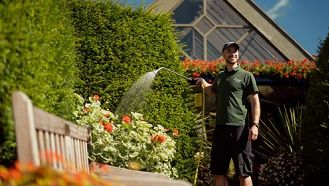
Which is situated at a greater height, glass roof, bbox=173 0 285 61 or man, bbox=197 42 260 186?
glass roof, bbox=173 0 285 61

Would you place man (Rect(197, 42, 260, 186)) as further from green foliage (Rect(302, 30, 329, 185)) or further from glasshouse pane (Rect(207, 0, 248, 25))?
glasshouse pane (Rect(207, 0, 248, 25))

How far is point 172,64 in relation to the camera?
8617 mm

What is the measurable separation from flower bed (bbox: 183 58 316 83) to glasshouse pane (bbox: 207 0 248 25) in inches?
169

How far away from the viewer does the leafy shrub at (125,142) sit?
679 cm

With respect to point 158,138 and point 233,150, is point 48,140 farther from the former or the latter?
point 158,138

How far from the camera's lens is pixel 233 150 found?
21.0 ft

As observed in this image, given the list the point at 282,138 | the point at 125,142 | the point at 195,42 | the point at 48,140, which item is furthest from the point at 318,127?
the point at 195,42

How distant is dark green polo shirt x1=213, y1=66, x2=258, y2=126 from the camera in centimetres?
643

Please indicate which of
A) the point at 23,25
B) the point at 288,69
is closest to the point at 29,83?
the point at 23,25

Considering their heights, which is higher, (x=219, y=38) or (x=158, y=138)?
(x=219, y=38)

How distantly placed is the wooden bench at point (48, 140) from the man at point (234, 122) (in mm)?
2116

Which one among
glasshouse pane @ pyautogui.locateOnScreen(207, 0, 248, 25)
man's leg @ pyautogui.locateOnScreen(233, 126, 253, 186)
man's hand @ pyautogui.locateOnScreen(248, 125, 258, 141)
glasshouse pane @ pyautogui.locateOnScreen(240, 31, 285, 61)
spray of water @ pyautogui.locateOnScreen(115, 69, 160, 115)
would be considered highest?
glasshouse pane @ pyautogui.locateOnScreen(207, 0, 248, 25)

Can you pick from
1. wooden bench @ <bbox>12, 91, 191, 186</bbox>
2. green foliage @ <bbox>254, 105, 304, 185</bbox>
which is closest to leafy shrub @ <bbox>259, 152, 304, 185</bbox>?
green foliage @ <bbox>254, 105, 304, 185</bbox>

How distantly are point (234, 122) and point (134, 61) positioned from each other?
2.38 m
